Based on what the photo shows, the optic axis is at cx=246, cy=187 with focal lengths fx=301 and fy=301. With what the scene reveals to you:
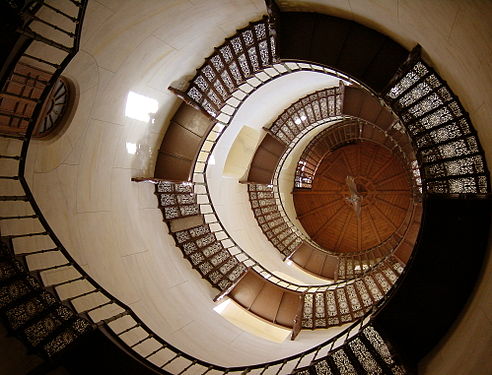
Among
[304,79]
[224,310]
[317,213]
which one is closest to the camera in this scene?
[224,310]

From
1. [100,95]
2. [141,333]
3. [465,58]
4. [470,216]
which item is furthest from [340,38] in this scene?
[141,333]

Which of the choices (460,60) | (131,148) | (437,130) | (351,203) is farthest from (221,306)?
(351,203)

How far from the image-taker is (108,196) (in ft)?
21.1

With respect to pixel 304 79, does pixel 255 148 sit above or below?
below

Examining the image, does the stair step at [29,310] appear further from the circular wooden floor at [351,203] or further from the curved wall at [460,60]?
the circular wooden floor at [351,203]

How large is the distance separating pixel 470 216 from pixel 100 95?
669 centimetres

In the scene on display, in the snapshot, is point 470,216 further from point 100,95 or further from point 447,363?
point 100,95

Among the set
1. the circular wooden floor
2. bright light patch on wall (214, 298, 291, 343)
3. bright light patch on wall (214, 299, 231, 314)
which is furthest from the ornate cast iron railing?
the circular wooden floor

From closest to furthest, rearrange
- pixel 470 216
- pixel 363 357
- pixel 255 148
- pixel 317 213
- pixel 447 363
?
pixel 447 363 < pixel 470 216 < pixel 363 357 < pixel 255 148 < pixel 317 213

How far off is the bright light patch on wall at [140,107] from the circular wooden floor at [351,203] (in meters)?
8.98

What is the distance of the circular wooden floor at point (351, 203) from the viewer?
14.0m

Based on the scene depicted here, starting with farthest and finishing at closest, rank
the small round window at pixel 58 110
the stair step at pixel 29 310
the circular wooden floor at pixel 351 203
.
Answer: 1. the circular wooden floor at pixel 351 203
2. the small round window at pixel 58 110
3. the stair step at pixel 29 310

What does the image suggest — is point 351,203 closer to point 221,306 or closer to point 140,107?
point 221,306

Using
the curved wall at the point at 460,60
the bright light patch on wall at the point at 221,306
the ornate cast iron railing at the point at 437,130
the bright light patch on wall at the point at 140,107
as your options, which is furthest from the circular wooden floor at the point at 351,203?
the curved wall at the point at 460,60
